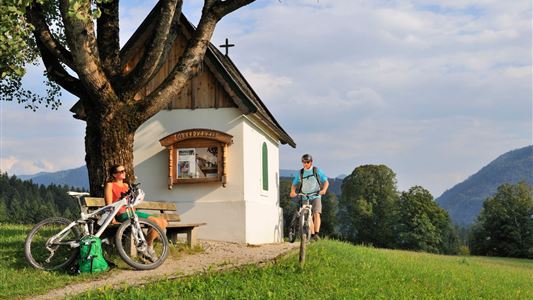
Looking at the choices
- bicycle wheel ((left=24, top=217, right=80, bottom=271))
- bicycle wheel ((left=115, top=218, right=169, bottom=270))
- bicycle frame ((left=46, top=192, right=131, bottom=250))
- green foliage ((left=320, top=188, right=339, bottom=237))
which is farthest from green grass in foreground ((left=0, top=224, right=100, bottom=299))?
green foliage ((left=320, top=188, right=339, bottom=237))

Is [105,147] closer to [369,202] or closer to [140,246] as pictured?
[140,246]

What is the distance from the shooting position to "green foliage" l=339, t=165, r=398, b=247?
64188mm

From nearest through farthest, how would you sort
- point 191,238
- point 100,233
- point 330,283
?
point 330,283
point 100,233
point 191,238

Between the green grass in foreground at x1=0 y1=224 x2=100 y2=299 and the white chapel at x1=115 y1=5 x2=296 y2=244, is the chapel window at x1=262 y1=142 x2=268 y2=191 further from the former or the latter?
the green grass in foreground at x1=0 y1=224 x2=100 y2=299

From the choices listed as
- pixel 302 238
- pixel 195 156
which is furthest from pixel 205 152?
pixel 302 238

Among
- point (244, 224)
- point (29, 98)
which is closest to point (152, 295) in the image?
point (244, 224)

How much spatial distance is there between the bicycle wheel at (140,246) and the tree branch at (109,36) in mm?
4200

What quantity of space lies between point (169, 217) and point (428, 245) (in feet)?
166

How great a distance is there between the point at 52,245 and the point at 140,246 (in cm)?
167

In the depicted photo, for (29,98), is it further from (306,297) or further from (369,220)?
(369,220)

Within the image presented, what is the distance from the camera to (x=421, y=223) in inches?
2347

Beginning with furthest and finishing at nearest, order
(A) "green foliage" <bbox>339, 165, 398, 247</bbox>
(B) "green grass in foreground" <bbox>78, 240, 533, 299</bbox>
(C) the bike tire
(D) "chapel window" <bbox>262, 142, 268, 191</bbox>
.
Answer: (A) "green foliage" <bbox>339, 165, 398, 247</bbox>, (D) "chapel window" <bbox>262, 142, 268, 191</bbox>, (C) the bike tire, (B) "green grass in foreground" <bbox>78, 240, 533, 299</bbox>

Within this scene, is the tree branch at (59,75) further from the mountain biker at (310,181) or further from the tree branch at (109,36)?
the mountain biker at (310,181)

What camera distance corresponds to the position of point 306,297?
9.95 m
